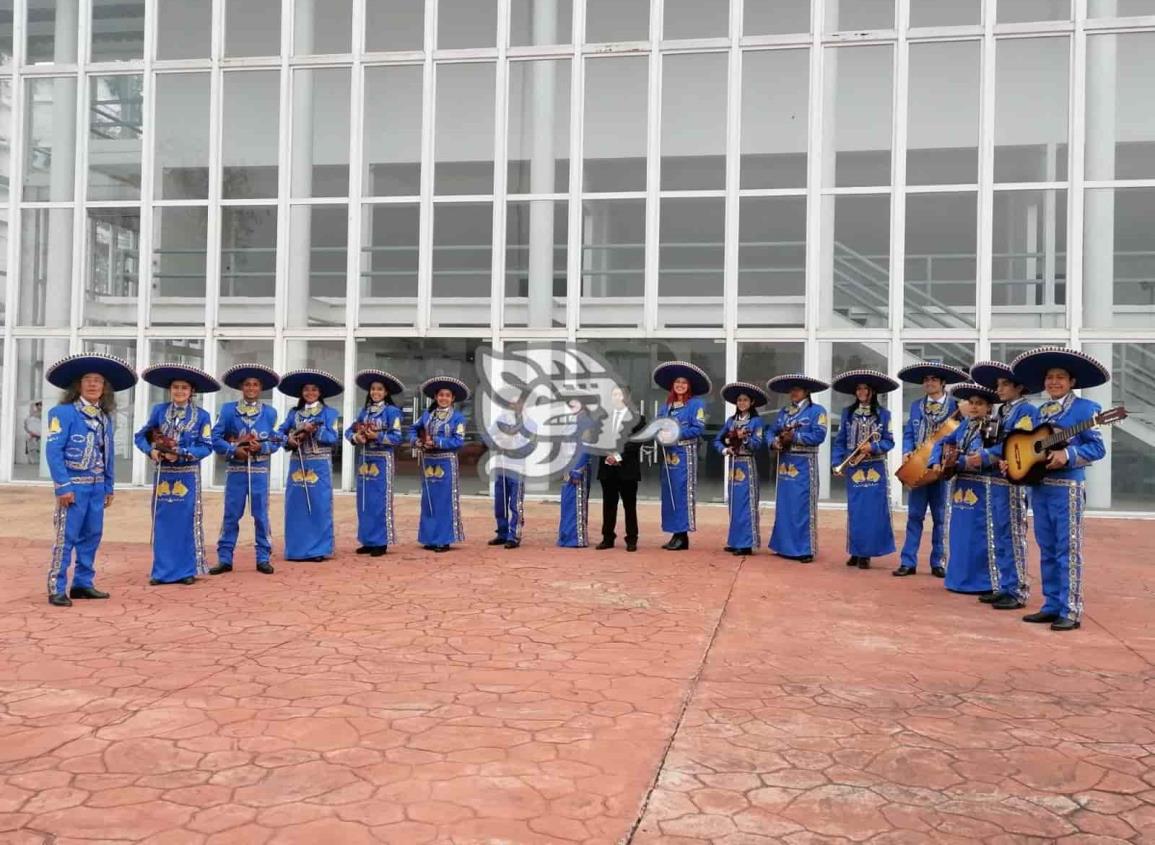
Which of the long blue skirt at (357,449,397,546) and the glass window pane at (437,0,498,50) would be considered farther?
the glass window pane at (437,0,498,50)

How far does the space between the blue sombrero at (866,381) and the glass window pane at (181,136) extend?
11315mm

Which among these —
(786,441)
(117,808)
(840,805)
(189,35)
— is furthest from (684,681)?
(189,35)

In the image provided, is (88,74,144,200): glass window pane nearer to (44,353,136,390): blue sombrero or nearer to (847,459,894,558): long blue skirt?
(44,353,136,390): blue sombrero

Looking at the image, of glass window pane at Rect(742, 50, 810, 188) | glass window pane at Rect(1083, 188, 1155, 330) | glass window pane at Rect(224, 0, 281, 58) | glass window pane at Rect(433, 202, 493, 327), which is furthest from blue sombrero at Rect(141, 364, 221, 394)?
glass window pane at Rect(1083, 188, 1155, 330)

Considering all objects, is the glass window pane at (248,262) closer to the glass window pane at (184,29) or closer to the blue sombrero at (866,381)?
the glass window pane at (184,29)

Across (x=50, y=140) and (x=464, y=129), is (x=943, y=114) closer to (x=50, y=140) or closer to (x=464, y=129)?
(x=464, y=129)

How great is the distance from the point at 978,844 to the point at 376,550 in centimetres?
693

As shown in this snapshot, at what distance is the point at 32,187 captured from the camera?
15680mm

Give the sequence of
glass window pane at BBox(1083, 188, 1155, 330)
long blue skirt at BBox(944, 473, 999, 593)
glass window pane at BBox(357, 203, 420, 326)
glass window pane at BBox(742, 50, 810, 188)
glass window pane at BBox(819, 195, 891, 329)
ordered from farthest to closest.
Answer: glass window pane at BBox(357, 203, 420, 326), glass window pane at BBox(742, 50, 810, 188), glass window pane at BBox(819, 195, 891, 329), glass window pane at BBox(1083, 188, 1155, 330), long blue skirt at BBox(944, 473, 999, 593)

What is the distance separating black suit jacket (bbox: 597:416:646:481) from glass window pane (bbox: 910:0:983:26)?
25.9 ft

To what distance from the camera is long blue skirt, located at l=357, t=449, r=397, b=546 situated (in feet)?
29.6

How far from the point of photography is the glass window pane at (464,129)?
14641 mm

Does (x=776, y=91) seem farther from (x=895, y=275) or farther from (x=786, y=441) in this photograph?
(x=786, y=441)

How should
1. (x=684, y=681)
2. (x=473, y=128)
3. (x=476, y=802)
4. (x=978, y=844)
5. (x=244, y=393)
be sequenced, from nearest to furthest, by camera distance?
1. (x=978, y=844)
2. (x=476, y=802)
3. (x=684, y=681)
4. (x=244, y=393)
5. (x=473, y=128)
